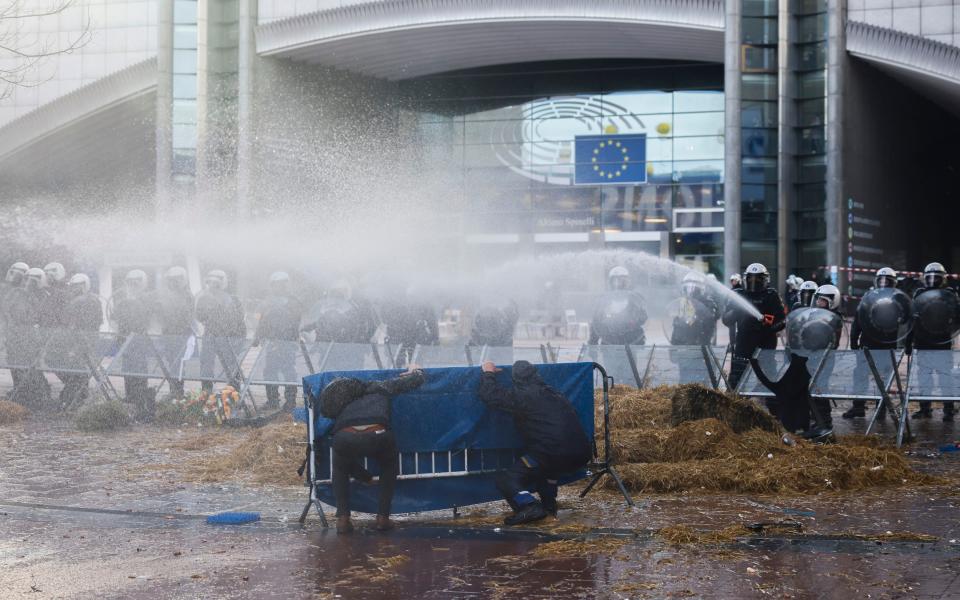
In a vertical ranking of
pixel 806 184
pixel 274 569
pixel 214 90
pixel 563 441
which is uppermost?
pixel 214 90

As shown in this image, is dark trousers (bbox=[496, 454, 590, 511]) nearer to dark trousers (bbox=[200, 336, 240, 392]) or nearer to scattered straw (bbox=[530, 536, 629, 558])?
scattered straw (bbox=[530, 536, 629, 558])

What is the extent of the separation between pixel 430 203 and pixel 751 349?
3437 cm

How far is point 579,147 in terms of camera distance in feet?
148

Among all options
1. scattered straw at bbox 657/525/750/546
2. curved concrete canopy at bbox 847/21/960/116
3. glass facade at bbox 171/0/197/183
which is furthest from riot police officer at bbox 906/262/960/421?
glass facade at bbox 171/0/197/183

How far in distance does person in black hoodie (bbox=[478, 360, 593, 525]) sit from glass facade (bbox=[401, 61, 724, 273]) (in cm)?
3535

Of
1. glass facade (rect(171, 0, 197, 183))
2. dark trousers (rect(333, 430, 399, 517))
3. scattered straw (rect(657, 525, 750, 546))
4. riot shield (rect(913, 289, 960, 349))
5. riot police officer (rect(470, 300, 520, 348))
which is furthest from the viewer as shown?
glass facade (rect(171, 0, 197, 183))

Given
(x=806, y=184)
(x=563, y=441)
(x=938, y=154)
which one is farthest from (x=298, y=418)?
(x=938, y=154)

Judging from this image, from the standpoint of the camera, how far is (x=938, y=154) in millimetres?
45219

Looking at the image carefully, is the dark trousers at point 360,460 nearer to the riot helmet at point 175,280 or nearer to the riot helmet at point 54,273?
the riot helmet at point 175,280

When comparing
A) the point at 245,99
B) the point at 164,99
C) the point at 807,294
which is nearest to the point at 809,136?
the point at 245,99

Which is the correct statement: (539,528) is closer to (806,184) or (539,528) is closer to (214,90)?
(806,184)

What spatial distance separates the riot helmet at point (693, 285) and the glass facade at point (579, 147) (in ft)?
88.4

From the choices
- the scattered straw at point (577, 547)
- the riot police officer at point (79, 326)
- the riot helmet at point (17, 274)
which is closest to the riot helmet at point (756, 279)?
the scattered straw at point (577, 547)

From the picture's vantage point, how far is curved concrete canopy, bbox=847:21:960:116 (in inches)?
1340
